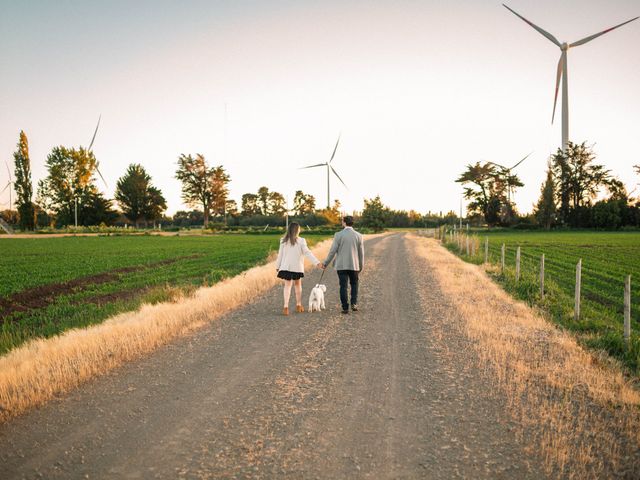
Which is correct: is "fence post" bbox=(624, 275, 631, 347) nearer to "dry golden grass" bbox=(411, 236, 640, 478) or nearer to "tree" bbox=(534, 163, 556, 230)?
"dry golden grass" bbox=(411, 236, 640, 478)

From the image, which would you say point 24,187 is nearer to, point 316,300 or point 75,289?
point 75,289

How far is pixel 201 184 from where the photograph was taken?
112875mm

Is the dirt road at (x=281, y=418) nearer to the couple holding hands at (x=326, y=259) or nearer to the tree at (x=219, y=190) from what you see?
the couple holding hands at (x=326, y=259)

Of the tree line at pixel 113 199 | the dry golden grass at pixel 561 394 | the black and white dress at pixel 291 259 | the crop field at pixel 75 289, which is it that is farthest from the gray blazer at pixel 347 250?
the tree line at pixel 113 199

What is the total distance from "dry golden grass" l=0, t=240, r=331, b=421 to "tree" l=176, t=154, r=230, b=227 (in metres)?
105

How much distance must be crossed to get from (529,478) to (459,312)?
23.6 ft

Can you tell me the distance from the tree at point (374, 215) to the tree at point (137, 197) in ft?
171

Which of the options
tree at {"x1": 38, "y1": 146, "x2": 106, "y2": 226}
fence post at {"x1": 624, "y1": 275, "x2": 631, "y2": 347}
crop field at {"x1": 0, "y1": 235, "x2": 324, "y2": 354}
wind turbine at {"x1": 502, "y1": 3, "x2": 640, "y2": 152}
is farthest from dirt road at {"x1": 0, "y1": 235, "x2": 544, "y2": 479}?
tree at {"x1": 38, "y1": 146, "x2": 106, "y2": 226}

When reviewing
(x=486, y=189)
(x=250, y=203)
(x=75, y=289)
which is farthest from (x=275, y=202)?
(x=75, y=289)

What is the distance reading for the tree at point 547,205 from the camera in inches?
3295

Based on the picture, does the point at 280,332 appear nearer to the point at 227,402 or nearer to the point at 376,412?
the point at 227,402

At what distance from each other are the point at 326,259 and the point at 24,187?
8362cm

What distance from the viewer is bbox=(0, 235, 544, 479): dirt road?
381 cm

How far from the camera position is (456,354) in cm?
720
